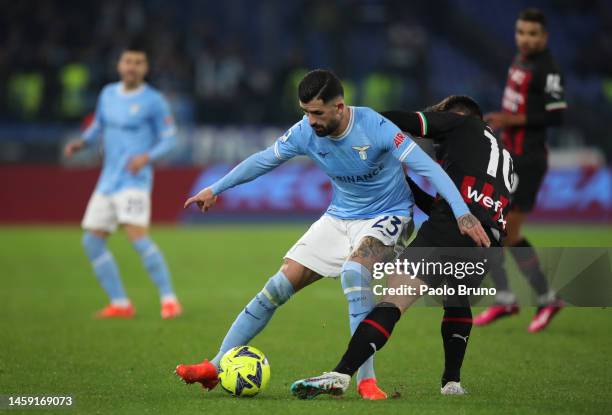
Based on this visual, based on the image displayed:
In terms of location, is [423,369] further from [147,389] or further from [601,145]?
[601,145]

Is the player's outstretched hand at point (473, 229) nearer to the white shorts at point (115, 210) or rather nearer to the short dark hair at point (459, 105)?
the short dark hair at point (459, 105)

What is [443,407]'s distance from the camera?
5.36m

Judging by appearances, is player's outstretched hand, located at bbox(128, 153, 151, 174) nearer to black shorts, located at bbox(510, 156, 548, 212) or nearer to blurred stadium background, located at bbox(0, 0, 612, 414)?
blurred stadium background, located at bbox(0, 0, 612, 414)

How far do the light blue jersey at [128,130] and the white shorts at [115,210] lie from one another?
8 centimetres

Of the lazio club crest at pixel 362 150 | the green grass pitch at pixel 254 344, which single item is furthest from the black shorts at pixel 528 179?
the lazio club crest at pixel 362 150

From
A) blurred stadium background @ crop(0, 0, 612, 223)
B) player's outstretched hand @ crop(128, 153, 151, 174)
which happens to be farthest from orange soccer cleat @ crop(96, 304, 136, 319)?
blurred stadium background @ crop(0, 0, 612, 223)

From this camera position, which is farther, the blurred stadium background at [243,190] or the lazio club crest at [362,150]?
the blurred stadium background at [243,190]

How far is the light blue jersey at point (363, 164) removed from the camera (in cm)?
554

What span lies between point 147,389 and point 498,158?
2.39 metres

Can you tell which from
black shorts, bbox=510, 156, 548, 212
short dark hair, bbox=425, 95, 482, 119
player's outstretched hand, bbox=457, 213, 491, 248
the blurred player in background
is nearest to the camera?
player's outstretched hand, bbox=457, 213, 491, 248

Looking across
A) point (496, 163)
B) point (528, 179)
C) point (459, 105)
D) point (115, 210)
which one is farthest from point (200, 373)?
point (528, 179)

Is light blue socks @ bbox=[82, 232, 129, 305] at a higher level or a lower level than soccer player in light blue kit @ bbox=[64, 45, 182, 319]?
lower

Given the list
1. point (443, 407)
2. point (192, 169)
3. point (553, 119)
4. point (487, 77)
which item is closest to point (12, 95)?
point (192, 169)

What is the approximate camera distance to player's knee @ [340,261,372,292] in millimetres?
5656
